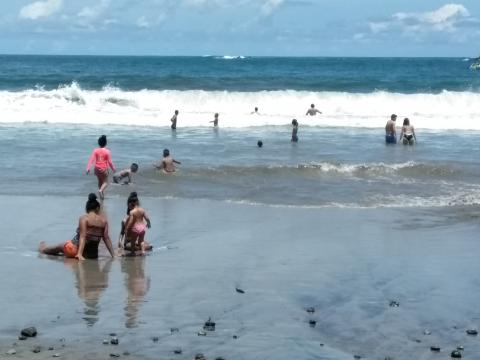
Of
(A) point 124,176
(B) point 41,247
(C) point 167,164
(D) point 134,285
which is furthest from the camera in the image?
(C) point 167,164

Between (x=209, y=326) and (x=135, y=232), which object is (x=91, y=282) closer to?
(x=135, y=232)

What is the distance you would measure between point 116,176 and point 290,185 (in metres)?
3.89

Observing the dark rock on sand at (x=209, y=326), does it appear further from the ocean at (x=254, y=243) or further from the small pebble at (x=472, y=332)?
the small pebble at (x=472, y=332)

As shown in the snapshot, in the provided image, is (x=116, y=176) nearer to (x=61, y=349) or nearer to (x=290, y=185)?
(x=290, y=185)

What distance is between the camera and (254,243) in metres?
13.9

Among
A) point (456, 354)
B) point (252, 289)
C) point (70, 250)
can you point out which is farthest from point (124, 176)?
point (456, 354)

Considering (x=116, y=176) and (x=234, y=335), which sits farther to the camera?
(x=116, y=176)

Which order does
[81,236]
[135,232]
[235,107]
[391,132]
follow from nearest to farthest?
[81,236] < [135,232] < [391,132] < [235,107]

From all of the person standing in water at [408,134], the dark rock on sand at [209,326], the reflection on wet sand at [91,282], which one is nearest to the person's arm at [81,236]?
the reflection on wet sand at [91,282]

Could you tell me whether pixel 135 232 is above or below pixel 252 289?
above

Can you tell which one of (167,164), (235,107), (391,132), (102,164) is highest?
(235,107)

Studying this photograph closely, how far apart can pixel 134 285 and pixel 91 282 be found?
1.77ft

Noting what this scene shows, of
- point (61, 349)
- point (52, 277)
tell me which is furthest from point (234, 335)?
point (52, 277)

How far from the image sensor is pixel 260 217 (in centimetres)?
1647
